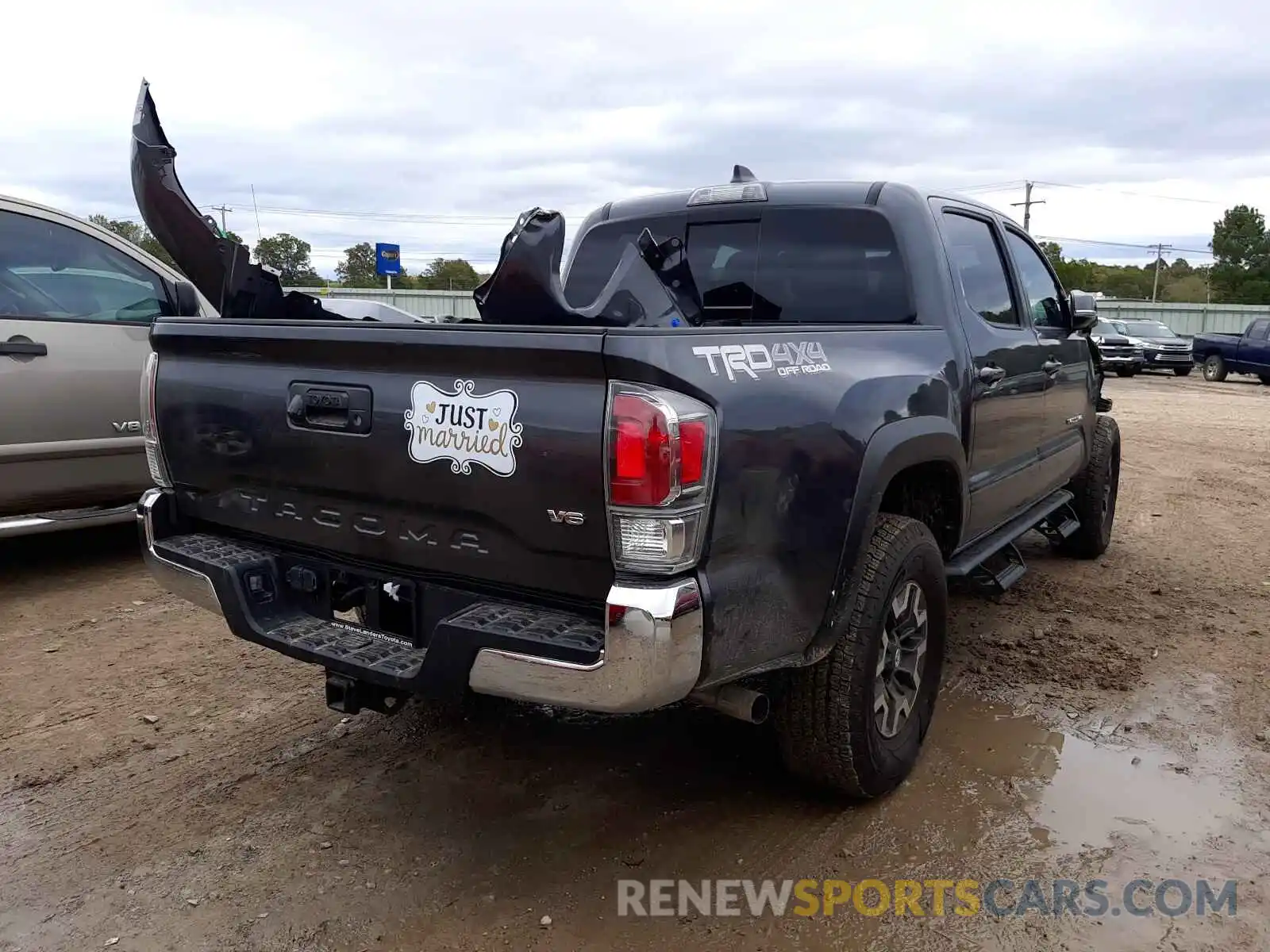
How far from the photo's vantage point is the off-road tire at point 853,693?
2.80m

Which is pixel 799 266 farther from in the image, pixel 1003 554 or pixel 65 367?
pixel 65 367

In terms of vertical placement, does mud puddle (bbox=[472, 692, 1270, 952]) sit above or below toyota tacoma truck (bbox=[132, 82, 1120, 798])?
below

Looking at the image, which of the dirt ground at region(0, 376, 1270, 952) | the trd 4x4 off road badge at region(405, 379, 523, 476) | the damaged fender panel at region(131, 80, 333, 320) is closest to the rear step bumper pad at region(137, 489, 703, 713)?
the trd 4x4 off road badge at region(405, 379, 523, 476)

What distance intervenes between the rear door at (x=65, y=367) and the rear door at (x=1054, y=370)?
4512 millimetres

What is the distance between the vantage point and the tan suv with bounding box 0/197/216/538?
4781 mm

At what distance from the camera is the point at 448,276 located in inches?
2387

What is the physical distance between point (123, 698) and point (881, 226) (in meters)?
3.41

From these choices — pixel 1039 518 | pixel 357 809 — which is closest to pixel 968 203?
pixel 1039 518

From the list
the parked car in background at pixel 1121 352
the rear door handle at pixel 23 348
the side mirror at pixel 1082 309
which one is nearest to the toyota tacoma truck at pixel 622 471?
the side mirror at pixel 1082 309

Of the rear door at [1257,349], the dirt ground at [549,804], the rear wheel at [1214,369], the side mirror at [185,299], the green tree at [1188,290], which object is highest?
the green tree at [1188,290]

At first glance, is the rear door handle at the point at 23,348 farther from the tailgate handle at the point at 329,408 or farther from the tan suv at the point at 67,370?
the tailgate handle at the point at 329,408

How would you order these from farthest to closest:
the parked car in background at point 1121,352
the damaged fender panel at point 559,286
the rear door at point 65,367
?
the parked car in background at point 1121,352
the rear door at point 65,367
the damaged fender panel at point 559,286

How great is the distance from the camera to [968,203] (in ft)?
13.9

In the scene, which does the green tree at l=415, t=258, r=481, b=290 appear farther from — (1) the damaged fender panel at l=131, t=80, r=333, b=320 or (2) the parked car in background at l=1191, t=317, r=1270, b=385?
(1) the damaged fender panel at l=131, t=80, r=333, b=320
